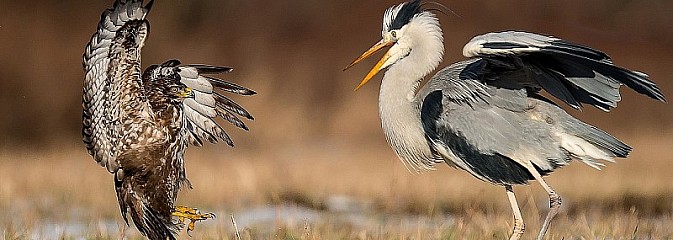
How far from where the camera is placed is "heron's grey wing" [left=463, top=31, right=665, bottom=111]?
6004mm

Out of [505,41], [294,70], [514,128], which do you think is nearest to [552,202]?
[514,128]

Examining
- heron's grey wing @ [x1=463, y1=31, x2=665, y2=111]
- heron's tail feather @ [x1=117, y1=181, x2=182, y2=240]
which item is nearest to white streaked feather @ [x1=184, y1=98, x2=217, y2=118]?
heron's tail feather @ [x1=117, y1=181, x2=182, y2=240]

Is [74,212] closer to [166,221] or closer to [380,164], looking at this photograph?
[166,221]

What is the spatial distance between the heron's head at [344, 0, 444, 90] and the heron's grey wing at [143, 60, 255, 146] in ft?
2.44

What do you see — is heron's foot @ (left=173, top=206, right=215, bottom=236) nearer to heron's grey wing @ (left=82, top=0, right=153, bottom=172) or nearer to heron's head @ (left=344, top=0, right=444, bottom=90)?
heron's grey wing @ (left=82, top=0, right=153, bottom=172)

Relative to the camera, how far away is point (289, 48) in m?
16.6

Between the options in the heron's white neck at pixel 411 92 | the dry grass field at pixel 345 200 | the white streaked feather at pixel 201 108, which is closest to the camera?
the heron's white neck at pixel 411 92

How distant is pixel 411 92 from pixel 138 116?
168cm

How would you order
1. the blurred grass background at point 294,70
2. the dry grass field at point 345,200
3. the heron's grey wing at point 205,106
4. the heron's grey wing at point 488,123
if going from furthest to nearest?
the blurred grass background at point 294,70 → the dry grass field at point 345,200 → the heron's grey wing at point 205,106 → the heron's grey wing at point 488,123

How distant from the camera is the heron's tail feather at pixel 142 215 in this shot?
257 inches

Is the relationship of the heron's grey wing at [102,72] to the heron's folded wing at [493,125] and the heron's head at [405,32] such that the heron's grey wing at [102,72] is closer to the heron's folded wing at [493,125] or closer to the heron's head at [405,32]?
the heron's head at [405,32]

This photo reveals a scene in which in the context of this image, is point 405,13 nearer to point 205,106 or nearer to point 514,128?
point 514,128

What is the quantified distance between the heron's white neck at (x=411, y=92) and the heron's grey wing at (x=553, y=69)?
452 millimetres

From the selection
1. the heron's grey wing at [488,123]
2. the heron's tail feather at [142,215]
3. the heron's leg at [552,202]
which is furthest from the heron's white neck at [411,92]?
the heron's tail feather at [142,215]
